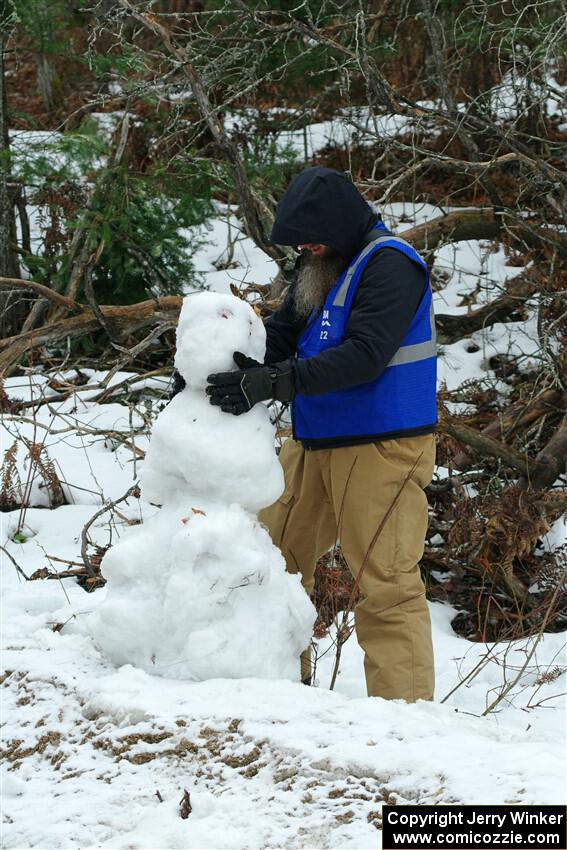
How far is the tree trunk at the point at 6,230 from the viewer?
7.23m

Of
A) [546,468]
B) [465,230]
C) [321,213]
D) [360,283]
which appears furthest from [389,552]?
[465,230]

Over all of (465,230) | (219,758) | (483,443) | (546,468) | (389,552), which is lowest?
(219,758)

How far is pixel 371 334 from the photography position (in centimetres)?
289

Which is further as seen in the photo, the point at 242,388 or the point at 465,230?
the point at 465,230

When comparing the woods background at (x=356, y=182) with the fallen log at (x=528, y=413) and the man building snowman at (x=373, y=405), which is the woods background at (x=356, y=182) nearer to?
the fallen log at (x=528, y=413)

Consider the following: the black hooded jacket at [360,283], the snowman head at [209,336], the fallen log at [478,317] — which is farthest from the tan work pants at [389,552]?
the fallen log at [478,317]

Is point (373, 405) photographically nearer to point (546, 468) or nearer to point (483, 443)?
point (483, 443)

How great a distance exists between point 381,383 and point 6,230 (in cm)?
542

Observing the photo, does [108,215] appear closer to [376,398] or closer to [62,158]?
[62,158]

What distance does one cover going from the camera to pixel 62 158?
8.08 metres

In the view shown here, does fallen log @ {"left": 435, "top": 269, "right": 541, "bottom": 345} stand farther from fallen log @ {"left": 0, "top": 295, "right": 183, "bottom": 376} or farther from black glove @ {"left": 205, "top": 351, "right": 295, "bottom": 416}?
black glove @ {"left": 205, "top": 351, "right": 295, "bottom": 416}

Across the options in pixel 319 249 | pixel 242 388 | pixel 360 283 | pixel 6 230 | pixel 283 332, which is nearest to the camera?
pixel 242 388

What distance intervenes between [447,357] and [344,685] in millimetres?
3995

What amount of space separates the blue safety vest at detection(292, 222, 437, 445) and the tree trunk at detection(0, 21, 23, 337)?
15.7 ft
